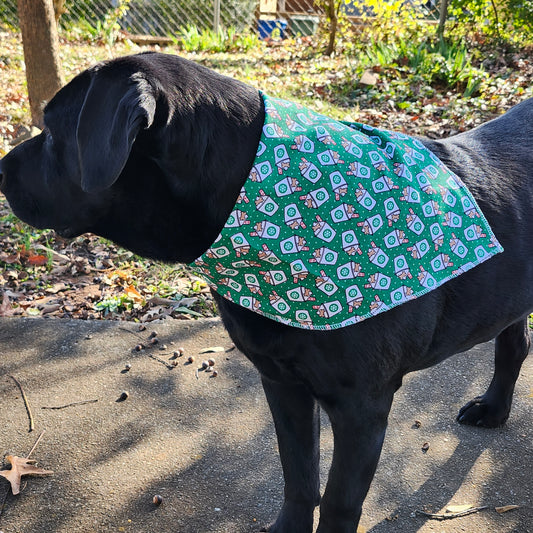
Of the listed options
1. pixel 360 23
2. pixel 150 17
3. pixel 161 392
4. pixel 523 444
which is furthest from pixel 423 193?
pixel 150 17

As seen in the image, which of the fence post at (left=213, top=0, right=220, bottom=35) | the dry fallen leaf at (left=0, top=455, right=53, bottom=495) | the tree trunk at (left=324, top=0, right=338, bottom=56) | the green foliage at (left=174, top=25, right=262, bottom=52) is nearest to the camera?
the dry fallen leaf at (left=0, top=455, right=53, bottom=495)

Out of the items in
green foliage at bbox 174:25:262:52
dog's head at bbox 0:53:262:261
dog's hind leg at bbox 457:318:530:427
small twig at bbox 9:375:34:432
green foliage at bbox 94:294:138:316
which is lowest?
green foliage at bbox 94:294:138:316

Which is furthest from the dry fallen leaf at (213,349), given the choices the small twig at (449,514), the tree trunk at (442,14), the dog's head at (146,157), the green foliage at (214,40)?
the green foliage at (214,40)

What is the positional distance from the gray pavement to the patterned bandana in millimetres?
992

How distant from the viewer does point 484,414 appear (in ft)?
9.91

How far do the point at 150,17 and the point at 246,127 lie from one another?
1113 cm

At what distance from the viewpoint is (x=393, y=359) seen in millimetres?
2059

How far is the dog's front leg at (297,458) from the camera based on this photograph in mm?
2367

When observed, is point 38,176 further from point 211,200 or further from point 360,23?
point 360,23

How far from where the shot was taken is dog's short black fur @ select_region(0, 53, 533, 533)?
1883mm

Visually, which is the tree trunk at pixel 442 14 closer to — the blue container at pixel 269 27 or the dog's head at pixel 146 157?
the blue container at pixel 269 27

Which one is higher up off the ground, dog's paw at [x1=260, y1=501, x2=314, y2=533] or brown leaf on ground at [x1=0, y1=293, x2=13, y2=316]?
dog's paw at [x1=260, y1=501, x2=314, y2=533]

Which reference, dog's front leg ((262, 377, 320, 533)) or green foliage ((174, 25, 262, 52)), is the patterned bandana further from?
green foliage ((174, 25, 262, 52))

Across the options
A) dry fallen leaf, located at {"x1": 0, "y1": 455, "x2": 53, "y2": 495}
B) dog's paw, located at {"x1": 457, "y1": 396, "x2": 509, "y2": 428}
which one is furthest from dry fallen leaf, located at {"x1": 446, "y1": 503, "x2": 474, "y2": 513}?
dry fallen leaf, located at {"x1": 0, "y1": 455, "x2": 53, "y2": 495}
